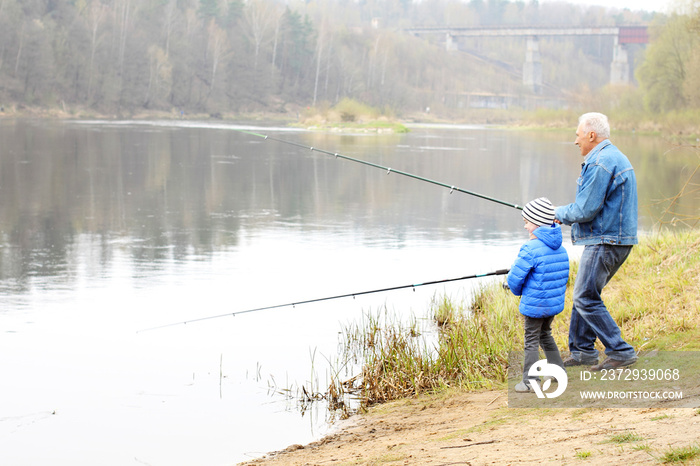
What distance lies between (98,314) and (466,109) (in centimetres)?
11147

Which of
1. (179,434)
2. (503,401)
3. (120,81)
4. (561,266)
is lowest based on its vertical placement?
(179,434)

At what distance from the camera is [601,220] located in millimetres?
5215

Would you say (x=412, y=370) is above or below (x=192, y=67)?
below

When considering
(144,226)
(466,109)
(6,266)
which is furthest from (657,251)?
(466,109)

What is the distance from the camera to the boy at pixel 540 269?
5074 mm

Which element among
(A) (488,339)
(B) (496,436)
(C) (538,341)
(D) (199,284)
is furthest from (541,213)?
(D) (199,284)

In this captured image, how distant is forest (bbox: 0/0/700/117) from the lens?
66250 millimetres

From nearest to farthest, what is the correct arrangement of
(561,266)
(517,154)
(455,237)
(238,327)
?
(561,266) → (238,327) → (455,237) → (517,154)

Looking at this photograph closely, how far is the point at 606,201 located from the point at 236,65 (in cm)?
9809

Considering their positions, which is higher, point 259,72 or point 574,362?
point 259,72

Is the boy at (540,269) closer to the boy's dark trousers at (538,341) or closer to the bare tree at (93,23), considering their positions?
the boy's dark trousers at (538,341)

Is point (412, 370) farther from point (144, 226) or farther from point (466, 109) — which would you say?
point (466, 109)

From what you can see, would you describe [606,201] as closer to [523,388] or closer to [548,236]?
[548,236]

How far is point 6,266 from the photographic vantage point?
11328 mm
